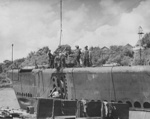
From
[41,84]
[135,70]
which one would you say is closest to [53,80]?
[41,84]

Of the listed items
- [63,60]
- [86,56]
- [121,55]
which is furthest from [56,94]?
[121,55]

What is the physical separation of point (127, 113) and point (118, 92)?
5.56ft

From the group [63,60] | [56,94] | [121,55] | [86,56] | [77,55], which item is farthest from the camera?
[121,55]

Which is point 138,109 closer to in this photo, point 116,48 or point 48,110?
point 48,110

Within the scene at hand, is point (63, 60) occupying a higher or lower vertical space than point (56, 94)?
higher

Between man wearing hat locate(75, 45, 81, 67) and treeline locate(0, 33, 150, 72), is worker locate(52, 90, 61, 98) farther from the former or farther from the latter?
treeline locate(0, 33, 150, 72)

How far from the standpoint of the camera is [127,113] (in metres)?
12.0

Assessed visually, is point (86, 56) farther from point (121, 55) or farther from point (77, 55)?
point (121, 55)

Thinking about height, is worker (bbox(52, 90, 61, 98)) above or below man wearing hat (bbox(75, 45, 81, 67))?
below

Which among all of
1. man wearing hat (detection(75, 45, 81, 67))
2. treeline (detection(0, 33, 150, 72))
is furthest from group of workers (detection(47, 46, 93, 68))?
→ treeline (detection(0, 33, 150, 72))

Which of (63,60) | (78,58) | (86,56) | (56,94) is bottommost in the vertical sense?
(56,94)

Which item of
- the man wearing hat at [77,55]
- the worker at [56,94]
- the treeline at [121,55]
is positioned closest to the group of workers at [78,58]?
the man wearing hat at [77,55]

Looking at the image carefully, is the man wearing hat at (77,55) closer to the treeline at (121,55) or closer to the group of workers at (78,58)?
the group of workers at (78,58)

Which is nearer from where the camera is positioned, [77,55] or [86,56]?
[86,56]
